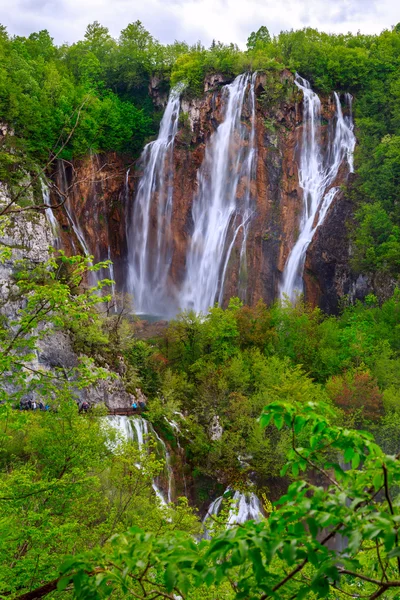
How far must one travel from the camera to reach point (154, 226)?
40469 millimetres

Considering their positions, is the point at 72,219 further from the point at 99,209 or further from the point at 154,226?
the point at 154,226

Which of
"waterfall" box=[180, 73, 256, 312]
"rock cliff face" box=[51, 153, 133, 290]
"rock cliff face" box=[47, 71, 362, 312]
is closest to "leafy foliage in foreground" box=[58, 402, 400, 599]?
"rock cliff face" box=[47, 71, 362, 312]

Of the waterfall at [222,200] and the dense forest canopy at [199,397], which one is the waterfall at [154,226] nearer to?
the waterfall at [222,200]

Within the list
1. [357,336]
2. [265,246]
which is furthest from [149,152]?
[357,336]

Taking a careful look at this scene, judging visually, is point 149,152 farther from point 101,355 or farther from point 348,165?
point 101,355

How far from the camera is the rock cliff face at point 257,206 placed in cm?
3400

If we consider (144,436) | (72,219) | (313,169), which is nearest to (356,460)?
(144,436)

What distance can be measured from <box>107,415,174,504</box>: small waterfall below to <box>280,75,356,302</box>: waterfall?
1565 cm

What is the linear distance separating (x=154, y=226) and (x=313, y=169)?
13012 mm

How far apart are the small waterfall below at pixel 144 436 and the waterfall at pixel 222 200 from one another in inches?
612

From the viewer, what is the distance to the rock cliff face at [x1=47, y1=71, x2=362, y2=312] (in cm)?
3400

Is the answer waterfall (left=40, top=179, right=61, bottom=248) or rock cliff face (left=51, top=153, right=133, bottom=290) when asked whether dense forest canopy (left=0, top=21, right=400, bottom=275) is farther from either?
waterfall (left=40, top=179, right=61, bottom=248)

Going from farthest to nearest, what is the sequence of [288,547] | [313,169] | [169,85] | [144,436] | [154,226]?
[169,85] → [154,226] → [313,169] → [144,436] → [288,547]

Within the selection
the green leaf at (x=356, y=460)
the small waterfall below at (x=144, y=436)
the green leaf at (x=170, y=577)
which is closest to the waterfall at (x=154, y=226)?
the small waterfall below at (x=144, y=436)
